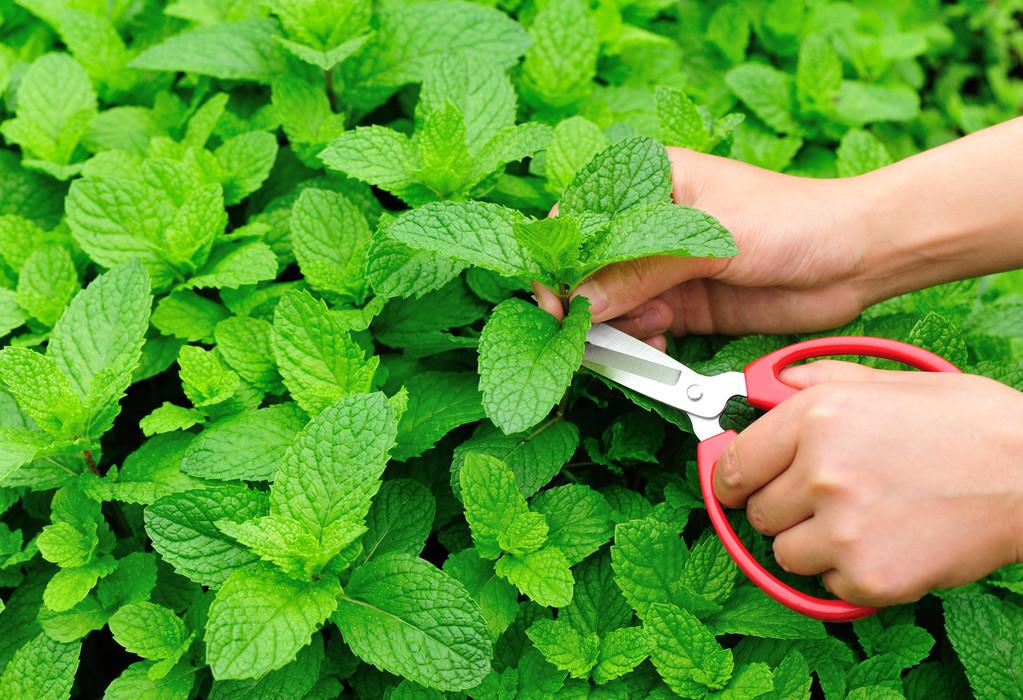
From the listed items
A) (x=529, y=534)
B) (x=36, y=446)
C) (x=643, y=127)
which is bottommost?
(x=529, y=534)

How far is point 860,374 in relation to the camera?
1262mm

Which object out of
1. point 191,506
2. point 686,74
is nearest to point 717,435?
point 191,506

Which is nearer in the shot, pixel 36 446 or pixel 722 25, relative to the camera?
pixel 36 446

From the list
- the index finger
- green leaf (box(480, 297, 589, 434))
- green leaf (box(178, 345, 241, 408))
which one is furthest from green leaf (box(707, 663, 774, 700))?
green leaf (box(178, 345, 241, 408))

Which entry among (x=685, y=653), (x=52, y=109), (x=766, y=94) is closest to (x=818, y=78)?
(x=766, y=94)

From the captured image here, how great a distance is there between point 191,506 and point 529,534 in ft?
1.55

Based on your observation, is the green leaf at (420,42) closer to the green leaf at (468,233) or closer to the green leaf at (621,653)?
the green leaf at (468,233)

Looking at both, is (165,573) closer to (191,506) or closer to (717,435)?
(191,506)

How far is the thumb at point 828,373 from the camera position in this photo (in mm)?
1257

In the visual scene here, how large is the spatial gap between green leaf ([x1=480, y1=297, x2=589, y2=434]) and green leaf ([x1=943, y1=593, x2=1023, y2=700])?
0.74 meters

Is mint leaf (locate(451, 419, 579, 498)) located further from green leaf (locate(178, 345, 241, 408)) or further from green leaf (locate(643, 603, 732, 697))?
green leaf (locate(178, 345, 241, 408))

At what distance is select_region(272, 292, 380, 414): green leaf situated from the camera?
1373 millimetres

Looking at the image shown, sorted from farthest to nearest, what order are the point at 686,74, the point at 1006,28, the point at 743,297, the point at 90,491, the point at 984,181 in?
the point at 1006,28
the point at 686,74
the point at 743,297
the point at 984,181
the point at 90,491

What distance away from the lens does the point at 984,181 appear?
146 cm
